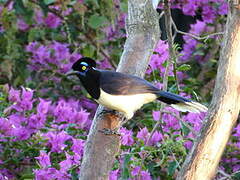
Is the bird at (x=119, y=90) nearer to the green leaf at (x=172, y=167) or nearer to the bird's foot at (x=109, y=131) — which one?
the bird's foot at (x=109, y=131)

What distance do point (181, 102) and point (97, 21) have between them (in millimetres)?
1185

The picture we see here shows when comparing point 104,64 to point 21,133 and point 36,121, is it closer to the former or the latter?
point 36,121

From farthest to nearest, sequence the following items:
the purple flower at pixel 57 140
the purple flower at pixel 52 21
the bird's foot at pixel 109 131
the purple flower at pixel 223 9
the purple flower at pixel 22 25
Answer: the purple flower at pixel 22 25
the purple flower at pixel 52 21
the purple flower at pixel 223 9
the purple flower at pixel 57 140
the bird's foot at pixel 109 131

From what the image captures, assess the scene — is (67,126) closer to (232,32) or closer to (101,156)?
(101,156)

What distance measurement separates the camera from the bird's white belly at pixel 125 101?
7.79 feet

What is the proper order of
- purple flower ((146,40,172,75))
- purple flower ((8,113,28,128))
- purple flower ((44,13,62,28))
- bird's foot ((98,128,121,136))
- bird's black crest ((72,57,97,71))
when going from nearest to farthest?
1. bird's foot ((98,128,121,136))
2. bird's black crest ((72,57,97,71))
3. purple flower ((8,113,28,128))
4. purple flower ((146,40,172,75))
5. purple flower ((44,13,62,28))

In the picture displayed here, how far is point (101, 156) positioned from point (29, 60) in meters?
1.93

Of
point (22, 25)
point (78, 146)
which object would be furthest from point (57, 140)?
point (22, 25)

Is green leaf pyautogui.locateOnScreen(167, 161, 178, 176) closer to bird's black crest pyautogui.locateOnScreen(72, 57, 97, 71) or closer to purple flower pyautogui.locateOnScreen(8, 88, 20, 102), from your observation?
bird's black crest pyautogui.locateOnScreen(72, 57, 97, 71)

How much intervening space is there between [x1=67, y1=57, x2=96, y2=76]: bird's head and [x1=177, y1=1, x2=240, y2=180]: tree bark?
2.17 ft

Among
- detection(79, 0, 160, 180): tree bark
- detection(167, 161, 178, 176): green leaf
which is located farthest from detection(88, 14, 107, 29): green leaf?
detection(167, 161, 178, 176): green leaf

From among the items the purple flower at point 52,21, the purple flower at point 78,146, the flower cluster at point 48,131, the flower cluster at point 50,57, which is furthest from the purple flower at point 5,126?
the purple flower at point 52,21

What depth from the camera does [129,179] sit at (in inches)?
90.3

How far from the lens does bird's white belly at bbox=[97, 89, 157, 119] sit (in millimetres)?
2376
